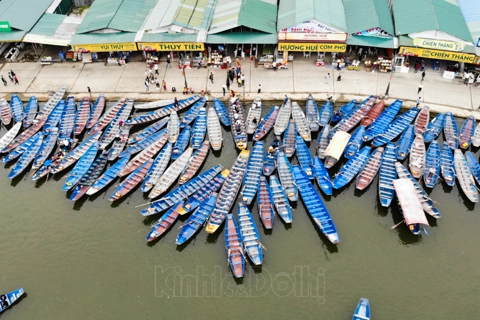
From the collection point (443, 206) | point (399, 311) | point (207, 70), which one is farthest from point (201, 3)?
point (399, 311)

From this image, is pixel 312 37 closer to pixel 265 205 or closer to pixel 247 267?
pixel 265 205

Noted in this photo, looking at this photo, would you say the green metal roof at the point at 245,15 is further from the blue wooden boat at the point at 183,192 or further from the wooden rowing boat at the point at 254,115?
the blue wooden boat at the point at 183,192

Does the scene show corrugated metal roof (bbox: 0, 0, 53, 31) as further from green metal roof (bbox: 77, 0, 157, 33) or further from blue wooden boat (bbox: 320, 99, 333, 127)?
blue wooden boat (bbox: 320, 99, 333, 127)

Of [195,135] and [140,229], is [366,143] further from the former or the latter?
[140,229]

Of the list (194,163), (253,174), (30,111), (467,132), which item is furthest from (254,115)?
(30,111)

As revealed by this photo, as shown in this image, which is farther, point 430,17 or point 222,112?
point 430,17

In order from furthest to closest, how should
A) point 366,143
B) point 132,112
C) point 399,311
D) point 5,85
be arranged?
point 5,85 → point 132,112 → point 366,143 → point 399,311
